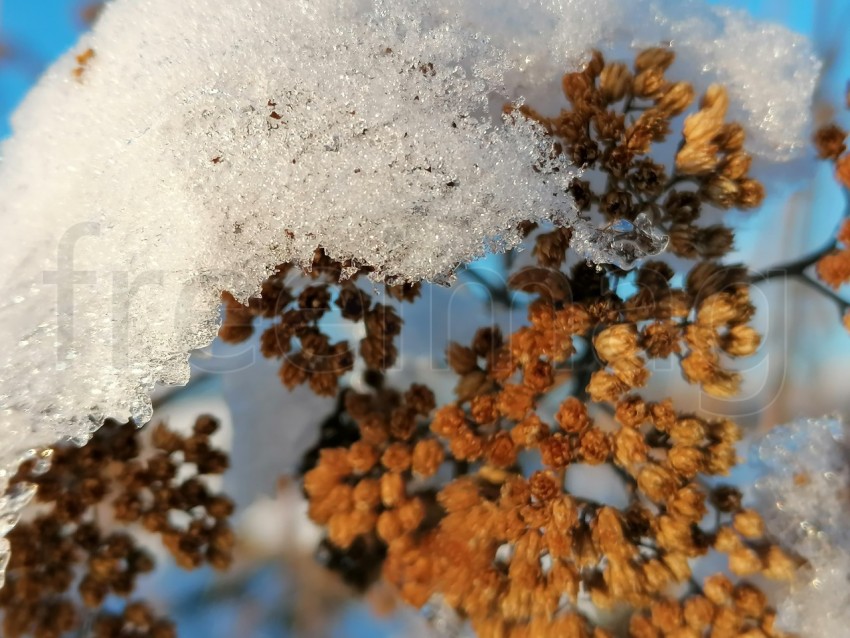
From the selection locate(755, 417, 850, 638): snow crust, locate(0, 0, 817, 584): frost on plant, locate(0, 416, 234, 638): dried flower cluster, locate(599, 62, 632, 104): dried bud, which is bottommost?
locate(0, 416, 234, 638): dried flower cluster

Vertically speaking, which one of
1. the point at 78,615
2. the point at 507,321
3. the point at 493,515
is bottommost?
the point at 78,615

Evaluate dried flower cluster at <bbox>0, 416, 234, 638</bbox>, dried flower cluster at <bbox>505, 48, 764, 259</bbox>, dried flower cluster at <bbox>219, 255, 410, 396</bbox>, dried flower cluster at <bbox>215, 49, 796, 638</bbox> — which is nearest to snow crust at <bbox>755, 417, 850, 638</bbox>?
dried flower cluster at <bbox>215, 49, 796, 638</bbox>

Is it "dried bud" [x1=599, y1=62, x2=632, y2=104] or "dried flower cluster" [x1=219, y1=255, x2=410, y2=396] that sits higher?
"dried bud" [x1=599, y1=62, x2=632, y2=104]

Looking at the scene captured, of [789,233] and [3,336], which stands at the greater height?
[789,233]

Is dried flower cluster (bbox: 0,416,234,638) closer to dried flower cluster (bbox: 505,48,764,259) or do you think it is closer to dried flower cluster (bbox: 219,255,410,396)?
dried flower cluster (bbox: 219,255,410,396)

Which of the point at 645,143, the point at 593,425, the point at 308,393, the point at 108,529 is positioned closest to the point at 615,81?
the point at 645,143

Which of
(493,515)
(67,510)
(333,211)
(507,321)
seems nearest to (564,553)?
(493,515)

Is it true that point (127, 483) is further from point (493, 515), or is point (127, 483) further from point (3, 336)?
point (493, 515)
